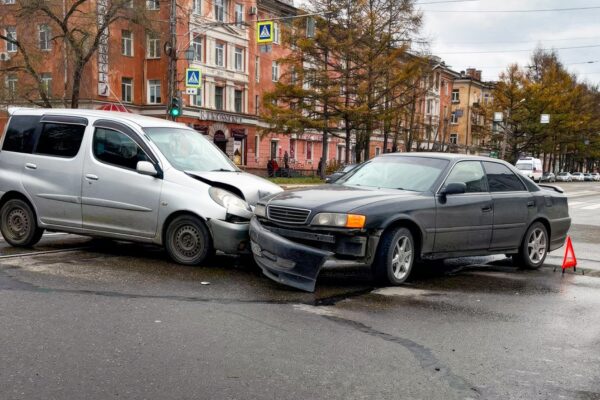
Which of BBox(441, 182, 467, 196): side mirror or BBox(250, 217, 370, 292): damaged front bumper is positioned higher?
BBox(441, 182, 467, 196): side mirror

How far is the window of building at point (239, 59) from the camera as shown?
50.5 metres

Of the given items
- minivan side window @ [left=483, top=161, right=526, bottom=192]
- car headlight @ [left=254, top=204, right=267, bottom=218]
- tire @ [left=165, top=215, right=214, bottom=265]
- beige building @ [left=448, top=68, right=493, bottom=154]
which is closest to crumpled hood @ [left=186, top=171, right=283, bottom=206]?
tire @ [left=165, top=215, right=214, bottom=265]

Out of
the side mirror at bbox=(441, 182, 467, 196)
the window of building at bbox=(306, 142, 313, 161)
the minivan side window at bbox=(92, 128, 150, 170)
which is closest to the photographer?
the side mirror at bbox=(441, 182, 467, 196)

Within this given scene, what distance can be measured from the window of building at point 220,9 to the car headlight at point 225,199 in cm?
4217

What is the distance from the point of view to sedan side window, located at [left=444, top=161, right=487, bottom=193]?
7816 mm

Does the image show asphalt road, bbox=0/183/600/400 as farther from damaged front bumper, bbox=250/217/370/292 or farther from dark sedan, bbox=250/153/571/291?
dark sedan, bbox=250/153/571/291

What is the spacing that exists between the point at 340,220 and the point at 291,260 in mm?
665

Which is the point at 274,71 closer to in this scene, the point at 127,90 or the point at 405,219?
the point at 127,90

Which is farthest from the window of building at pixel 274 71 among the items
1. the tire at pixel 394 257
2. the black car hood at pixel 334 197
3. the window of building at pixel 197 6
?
the tire at pixel 394 257

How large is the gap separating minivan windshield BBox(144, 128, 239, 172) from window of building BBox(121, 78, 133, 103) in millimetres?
38077

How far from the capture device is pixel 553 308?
625 cm

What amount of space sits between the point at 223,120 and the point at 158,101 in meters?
5.62

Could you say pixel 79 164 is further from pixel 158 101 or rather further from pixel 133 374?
pixel 158 101

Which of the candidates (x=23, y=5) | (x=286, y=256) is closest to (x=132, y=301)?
(x=286, y=256)
